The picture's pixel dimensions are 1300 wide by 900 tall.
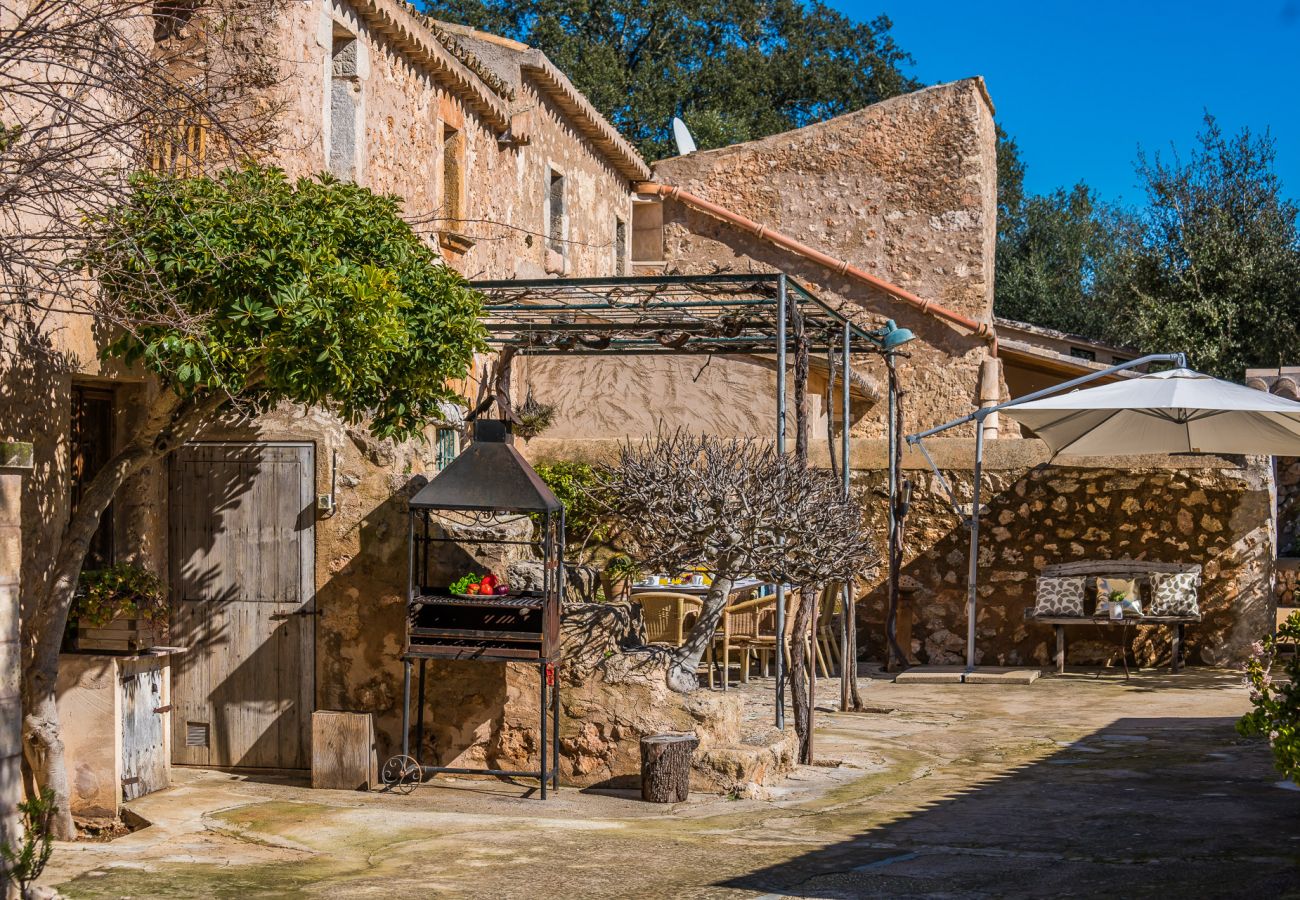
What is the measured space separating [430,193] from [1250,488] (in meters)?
8.22

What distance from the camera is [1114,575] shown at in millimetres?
13883

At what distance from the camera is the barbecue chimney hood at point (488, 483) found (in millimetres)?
8617

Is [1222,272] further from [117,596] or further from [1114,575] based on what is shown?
[117,596]

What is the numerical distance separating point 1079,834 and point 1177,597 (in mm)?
6634

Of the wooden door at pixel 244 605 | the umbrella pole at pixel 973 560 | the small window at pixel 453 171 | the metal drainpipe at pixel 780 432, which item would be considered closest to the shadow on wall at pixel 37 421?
the wooden door at pixel 244 605

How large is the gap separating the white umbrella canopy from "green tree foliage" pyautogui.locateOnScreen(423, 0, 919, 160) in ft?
64.9

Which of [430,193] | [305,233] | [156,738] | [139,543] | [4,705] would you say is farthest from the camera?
[430,193]

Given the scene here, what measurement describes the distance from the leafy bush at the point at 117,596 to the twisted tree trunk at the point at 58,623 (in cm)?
29

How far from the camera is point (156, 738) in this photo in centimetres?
854

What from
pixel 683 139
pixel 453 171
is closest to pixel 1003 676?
pixel 453 171

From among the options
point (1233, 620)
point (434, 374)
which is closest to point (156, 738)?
point (434, 374)

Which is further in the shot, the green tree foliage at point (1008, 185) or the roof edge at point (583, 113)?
the green tree foliage at point (1008, 185)

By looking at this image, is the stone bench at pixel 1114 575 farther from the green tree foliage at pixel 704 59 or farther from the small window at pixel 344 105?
the green tree foliage at pixel 704 59

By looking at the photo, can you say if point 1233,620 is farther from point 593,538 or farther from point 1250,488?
point 593,538
